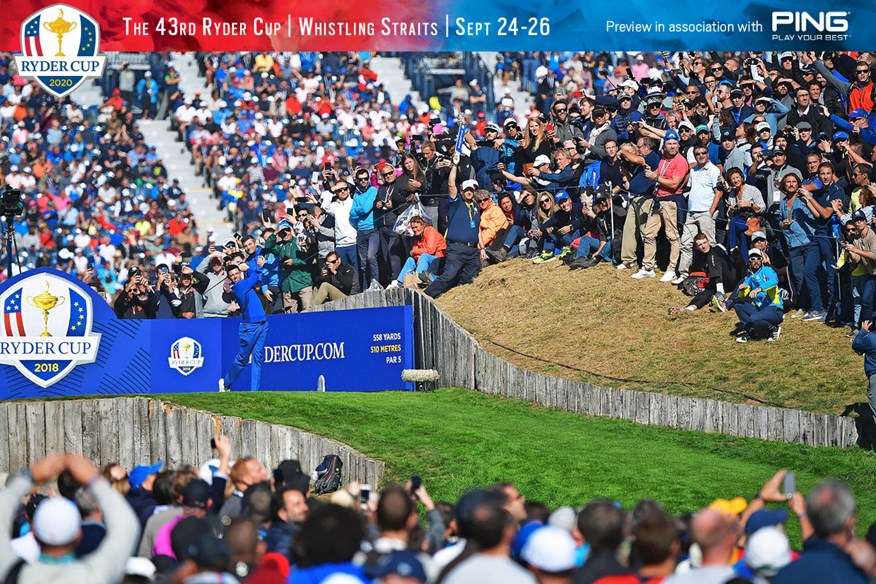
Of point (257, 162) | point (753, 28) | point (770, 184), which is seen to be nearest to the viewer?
point (770, 184)

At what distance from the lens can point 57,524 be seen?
278 inches

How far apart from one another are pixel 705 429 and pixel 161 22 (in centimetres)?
1520

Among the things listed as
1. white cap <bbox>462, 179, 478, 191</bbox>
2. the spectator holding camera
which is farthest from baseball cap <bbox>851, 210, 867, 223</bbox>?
the spectator holding camera

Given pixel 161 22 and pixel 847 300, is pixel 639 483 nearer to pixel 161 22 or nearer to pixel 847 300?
pixel 847 300

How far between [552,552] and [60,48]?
25663mm

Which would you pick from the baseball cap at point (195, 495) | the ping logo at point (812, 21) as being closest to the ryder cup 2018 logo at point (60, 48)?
the ping logo at point (812, 21)

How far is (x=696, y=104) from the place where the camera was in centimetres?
Answer: 2253

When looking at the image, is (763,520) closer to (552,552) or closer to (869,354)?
(552,552)

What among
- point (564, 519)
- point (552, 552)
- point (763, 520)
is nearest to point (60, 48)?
point (564, 519)

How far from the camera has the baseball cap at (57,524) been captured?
7059 mm

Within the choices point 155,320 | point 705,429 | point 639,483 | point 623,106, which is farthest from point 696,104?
point 155,320

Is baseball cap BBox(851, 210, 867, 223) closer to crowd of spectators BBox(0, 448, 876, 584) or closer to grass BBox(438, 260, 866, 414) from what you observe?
grass BBox(438, 260, 866, 414)

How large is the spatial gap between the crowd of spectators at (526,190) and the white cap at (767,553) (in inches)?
440

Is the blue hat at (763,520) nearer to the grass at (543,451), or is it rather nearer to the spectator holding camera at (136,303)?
the grass at (543,451)
